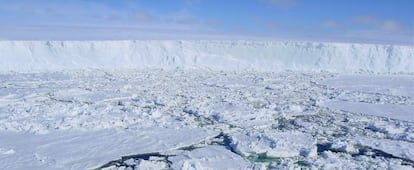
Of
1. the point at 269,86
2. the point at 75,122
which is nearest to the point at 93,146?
the point at 75,122

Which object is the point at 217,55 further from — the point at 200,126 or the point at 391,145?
the point at 391,145

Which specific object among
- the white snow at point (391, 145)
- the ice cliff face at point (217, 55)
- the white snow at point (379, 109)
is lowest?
the white snow at point (391, 145)

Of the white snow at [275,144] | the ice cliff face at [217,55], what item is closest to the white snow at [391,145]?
the white snow at [275,144]

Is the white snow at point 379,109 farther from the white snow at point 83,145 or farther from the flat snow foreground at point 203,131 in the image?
the white snow at point 83,145

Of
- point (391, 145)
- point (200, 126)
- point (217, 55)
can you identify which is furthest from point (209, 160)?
point (217, 55)

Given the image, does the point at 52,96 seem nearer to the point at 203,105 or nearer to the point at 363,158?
the point at 203,105

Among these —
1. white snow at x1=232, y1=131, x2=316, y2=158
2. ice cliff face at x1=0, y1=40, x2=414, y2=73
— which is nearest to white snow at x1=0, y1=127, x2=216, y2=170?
white snow at x1=232, y1=131, x2=316, y2=158

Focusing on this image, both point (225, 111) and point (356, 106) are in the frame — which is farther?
point (356, 106)
